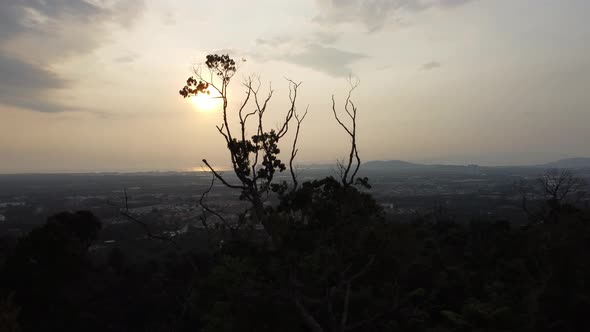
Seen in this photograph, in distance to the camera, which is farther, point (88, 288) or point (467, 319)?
point (88, 288)

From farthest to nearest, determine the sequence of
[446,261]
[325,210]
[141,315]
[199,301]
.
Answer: [141,315]
[446,261]
[199,301]
[325,210]

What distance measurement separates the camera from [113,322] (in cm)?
2691

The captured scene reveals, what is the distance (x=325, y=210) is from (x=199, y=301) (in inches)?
579

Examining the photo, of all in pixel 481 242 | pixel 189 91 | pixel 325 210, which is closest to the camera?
pixel 325 210

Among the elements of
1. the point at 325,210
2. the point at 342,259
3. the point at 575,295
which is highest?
the point at 325,210

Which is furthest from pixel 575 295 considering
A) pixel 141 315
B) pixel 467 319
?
pixel 141 315

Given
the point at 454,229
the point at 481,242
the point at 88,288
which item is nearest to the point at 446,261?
the point at 481,242

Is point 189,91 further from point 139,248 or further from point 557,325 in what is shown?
point 139,248

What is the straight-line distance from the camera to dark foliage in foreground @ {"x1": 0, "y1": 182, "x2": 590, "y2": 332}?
1055 cm

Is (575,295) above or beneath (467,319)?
above

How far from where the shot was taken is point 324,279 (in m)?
10.7

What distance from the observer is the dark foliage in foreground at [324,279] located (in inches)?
416

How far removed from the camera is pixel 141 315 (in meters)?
28.7

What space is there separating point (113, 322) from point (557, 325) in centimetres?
2809
